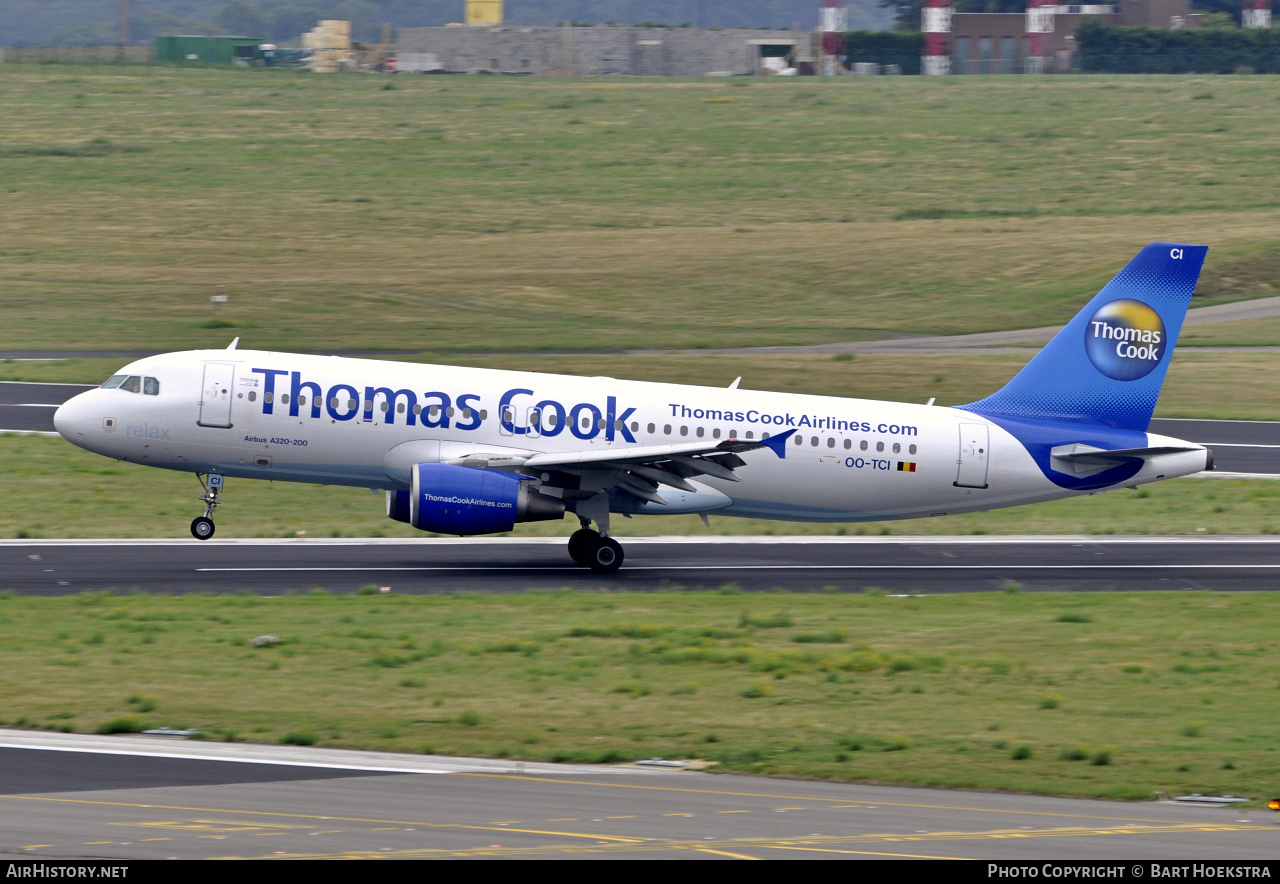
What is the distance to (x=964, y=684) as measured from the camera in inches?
854

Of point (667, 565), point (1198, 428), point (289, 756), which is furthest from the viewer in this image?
point (1198, 428)

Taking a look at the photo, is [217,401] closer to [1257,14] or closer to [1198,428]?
[1198,428]

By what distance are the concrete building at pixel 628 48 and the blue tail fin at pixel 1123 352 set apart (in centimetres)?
11403

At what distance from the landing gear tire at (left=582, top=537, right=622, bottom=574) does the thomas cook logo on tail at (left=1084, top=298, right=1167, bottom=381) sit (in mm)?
10450

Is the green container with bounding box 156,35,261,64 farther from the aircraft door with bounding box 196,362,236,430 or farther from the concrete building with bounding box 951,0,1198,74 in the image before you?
the aircraft door with bounding box 196,362,236,430

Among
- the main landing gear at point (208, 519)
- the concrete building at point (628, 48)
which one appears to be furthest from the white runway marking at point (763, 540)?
the concrete building at point (628, 48)

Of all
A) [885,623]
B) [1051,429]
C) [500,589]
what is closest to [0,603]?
[500,589]

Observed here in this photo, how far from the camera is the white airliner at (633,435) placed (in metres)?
29.9

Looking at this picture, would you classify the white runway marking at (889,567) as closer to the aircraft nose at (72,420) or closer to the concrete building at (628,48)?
the aircraft nose at (72,420)

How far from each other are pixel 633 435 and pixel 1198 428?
949 inches

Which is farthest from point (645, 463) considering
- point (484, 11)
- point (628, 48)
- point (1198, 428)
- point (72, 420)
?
point (484, 11)

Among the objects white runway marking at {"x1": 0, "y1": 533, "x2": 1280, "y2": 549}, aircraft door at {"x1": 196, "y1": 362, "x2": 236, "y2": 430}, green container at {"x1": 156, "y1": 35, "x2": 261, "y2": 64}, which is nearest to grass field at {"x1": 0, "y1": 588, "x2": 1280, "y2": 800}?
aircraft door at {"x1": 196, "y1": 362, "x2": 236, "y2": 430}

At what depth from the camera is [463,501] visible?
28766mm

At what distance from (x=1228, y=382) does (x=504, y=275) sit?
98.6 ft
